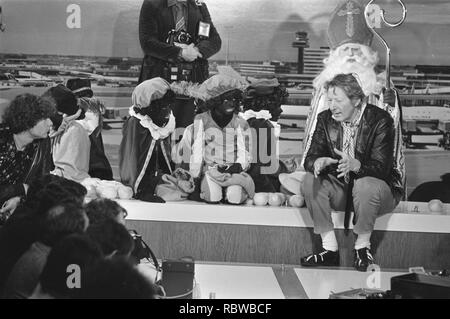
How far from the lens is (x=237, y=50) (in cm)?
610

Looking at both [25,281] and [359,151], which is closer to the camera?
[25,281]

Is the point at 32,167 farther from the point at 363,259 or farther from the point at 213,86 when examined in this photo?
the point at 363,259

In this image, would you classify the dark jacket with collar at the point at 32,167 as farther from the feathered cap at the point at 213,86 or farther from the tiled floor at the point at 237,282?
the tiled floor at the point at 237,282

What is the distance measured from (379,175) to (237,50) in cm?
143

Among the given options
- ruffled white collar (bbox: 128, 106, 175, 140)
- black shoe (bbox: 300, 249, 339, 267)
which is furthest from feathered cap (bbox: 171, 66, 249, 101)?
black shoe (bbox: 300, 249, 339, 267)

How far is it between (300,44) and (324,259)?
1565 mm

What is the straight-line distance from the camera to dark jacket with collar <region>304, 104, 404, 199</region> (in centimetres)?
521

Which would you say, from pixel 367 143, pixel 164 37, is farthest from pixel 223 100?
pixel 367 143

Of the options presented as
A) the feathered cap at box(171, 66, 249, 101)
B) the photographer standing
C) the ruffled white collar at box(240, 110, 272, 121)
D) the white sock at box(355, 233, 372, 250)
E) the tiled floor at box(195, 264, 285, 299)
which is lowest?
the tiled floor at box(195, 264, 285, 299)

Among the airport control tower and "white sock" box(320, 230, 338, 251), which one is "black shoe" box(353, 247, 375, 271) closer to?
"white sock" box(320, 230, 338, 251)

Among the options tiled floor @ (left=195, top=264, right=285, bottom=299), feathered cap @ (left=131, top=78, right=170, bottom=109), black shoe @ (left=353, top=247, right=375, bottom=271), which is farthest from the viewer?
feathered cap @ (left=131, top=78, right=170, bottom=109)

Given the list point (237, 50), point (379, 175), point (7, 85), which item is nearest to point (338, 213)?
point (379, 175)
